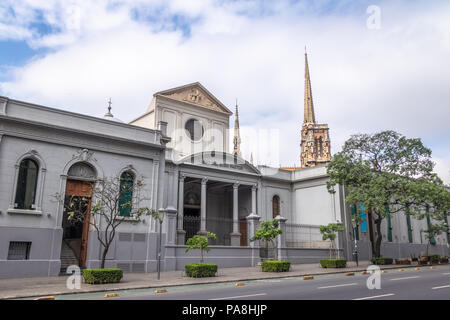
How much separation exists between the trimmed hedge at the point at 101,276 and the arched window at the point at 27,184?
6.10 m

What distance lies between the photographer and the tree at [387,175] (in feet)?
81.9

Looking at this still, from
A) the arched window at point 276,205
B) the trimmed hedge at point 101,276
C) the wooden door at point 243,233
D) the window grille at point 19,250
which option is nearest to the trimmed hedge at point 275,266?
the trimmed hedge at point 101,276

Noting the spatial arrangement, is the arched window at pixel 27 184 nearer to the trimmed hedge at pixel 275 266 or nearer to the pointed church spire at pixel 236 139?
the trimmed hedge at pixel 275 266

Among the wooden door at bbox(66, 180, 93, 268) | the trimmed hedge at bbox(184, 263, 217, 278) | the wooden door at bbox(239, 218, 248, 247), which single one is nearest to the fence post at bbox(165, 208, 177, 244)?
the trimmed hedge at bbox(184, 263, 217, 278)

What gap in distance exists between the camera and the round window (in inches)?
1358

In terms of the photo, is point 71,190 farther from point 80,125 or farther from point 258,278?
point 258,278

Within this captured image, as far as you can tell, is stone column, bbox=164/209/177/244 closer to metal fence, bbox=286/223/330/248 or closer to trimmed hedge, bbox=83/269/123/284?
trimmed hedge, bbox=83/269/123/284

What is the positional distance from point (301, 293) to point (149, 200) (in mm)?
14011

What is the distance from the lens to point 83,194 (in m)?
22.1

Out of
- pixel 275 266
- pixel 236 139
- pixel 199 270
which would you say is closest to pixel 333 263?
pixel 275 266

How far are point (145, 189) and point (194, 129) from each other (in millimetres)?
12306

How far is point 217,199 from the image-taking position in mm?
35156

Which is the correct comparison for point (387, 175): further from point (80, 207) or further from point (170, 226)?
point (80, 207)
